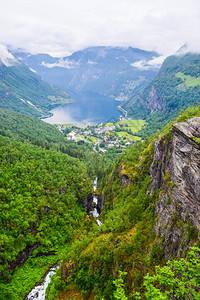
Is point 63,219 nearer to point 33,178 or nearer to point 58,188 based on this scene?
point 58,188

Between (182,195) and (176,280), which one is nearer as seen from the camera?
(176,280)

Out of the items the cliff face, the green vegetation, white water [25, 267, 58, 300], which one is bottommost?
white water [25, 267, 58, 300]

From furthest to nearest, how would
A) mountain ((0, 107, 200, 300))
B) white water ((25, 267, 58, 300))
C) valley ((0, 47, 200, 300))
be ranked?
white water ((25, 267, 58, 300))
mountain ((0, 107, 200, 300))
valley ((0, 47, 200, 300))

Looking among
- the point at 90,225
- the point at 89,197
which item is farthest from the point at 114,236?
the point at 89,197

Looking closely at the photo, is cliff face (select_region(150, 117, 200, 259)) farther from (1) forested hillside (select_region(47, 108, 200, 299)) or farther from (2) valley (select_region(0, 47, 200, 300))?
(2) valley (select_region(0, 47, 200, 300))

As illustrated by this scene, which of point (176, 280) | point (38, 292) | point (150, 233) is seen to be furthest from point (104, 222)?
point (176, 280)

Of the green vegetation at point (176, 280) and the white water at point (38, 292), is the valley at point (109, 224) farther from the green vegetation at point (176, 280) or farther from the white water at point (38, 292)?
the white water at point (38, 292)

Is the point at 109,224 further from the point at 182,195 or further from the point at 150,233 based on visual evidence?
the point at 182,195

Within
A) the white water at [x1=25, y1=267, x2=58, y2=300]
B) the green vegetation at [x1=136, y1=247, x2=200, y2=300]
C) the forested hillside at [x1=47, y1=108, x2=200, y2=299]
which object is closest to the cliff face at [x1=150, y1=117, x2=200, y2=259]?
the forested hillside at [x1=47, y1=108, x2=200, y2=299]

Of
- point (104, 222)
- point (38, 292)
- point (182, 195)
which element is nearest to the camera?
point (182, 195)
